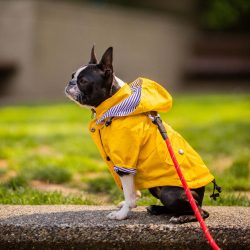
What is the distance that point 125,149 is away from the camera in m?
3.80

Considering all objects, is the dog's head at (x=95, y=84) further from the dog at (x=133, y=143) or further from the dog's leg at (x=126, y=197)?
the dog's leg at (x=126, y=197)

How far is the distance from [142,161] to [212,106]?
8.55 m

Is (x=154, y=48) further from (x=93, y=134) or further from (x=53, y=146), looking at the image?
(x=93, y=134)

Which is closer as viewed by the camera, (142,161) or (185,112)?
(142,161)

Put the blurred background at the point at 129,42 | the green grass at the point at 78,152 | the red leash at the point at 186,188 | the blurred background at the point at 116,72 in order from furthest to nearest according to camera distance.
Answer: the blurred background at the point at 129,42 → the blurred background at the point at 116,72 → the green grass at the point at 78,152 → the red leash at the point at 186,188

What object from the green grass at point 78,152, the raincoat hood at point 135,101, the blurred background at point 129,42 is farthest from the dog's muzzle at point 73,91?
the blurred background at point 129,42

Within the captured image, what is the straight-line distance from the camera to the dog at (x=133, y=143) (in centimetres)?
382

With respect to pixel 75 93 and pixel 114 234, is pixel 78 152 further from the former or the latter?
pixel 114 234

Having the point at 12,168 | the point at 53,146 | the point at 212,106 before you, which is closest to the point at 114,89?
the point at 12,168

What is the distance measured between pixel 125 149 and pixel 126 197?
334 millimetres

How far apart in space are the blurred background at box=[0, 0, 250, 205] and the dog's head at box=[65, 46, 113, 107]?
1.14m

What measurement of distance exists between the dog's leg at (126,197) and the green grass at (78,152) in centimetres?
82

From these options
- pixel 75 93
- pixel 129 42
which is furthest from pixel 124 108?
pixel 129 42

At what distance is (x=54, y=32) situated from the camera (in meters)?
16.3
